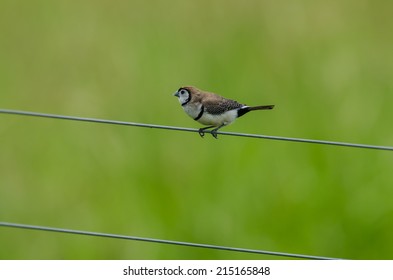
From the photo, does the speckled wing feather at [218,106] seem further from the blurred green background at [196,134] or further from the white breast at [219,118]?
the blurred green background at [196,134]

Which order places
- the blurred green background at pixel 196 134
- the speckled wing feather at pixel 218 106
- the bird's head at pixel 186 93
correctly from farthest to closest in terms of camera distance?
the blurred green background at pixel 196 134 → the bird's head at pixel 186 93 → the speckled wing feather at pixel 218 106

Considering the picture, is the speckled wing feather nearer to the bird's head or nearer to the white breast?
the white breast

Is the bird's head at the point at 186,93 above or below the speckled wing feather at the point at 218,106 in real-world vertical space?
above

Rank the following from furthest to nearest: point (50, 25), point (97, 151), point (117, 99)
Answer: point (50, 25) → point (117, 99) → point (97, 151)

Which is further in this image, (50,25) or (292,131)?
(50,25)

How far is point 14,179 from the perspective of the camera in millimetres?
11867

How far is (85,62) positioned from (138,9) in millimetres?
1190

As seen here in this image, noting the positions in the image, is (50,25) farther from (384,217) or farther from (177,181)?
(384,217)

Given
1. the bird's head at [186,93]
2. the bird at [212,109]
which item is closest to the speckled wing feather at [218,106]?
the bird at [212,109]

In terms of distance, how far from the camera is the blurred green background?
11047mm

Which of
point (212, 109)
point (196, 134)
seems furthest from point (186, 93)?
point (196, 134)

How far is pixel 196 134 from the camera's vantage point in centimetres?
1164

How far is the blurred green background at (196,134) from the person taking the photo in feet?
36.2
